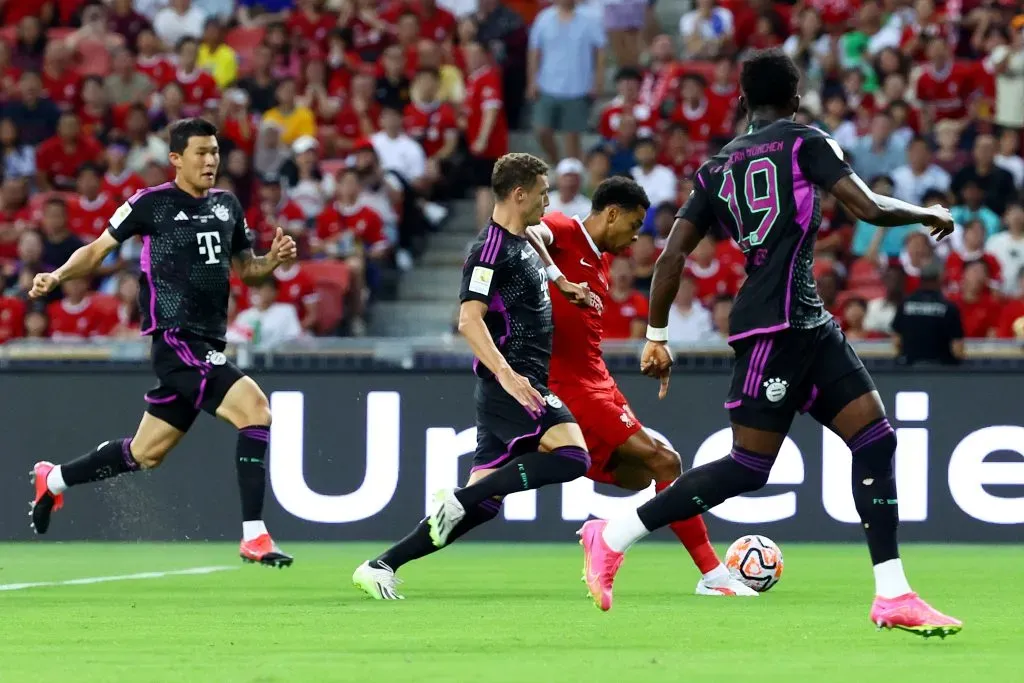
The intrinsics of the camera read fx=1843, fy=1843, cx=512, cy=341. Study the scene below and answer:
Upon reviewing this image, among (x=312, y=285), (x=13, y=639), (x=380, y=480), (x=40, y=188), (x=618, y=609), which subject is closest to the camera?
(x=13, y=639)

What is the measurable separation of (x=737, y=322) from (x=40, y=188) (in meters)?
13.9

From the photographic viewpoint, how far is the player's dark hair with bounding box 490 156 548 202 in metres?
8.38

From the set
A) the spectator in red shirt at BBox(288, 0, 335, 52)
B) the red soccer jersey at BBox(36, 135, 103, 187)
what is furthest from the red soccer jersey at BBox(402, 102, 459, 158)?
the red soccer jersey at BBox(36, 135, 103, 187)

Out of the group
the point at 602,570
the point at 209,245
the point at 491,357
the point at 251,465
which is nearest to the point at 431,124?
the point at 209,245

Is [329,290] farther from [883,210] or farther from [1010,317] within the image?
[883,210]

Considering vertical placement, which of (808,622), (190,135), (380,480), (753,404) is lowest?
(380,480)

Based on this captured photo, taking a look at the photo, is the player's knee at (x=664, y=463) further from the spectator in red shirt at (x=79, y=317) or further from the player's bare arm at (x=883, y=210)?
the spectator in red shirt at (x=79, y=317)

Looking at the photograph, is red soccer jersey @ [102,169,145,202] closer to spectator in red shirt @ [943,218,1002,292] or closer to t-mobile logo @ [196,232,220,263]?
spectator in red shirt @ [943,218,1002,292]

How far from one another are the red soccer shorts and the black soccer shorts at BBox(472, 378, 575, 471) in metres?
0.52

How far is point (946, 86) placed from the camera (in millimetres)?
18141

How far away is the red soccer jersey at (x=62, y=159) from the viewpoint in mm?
19766

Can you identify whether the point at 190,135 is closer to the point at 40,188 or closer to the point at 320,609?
the point at 320,609

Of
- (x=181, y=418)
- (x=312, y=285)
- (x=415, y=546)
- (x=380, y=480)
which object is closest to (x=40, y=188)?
(x=312, y=285)

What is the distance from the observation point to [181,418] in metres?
10.5
